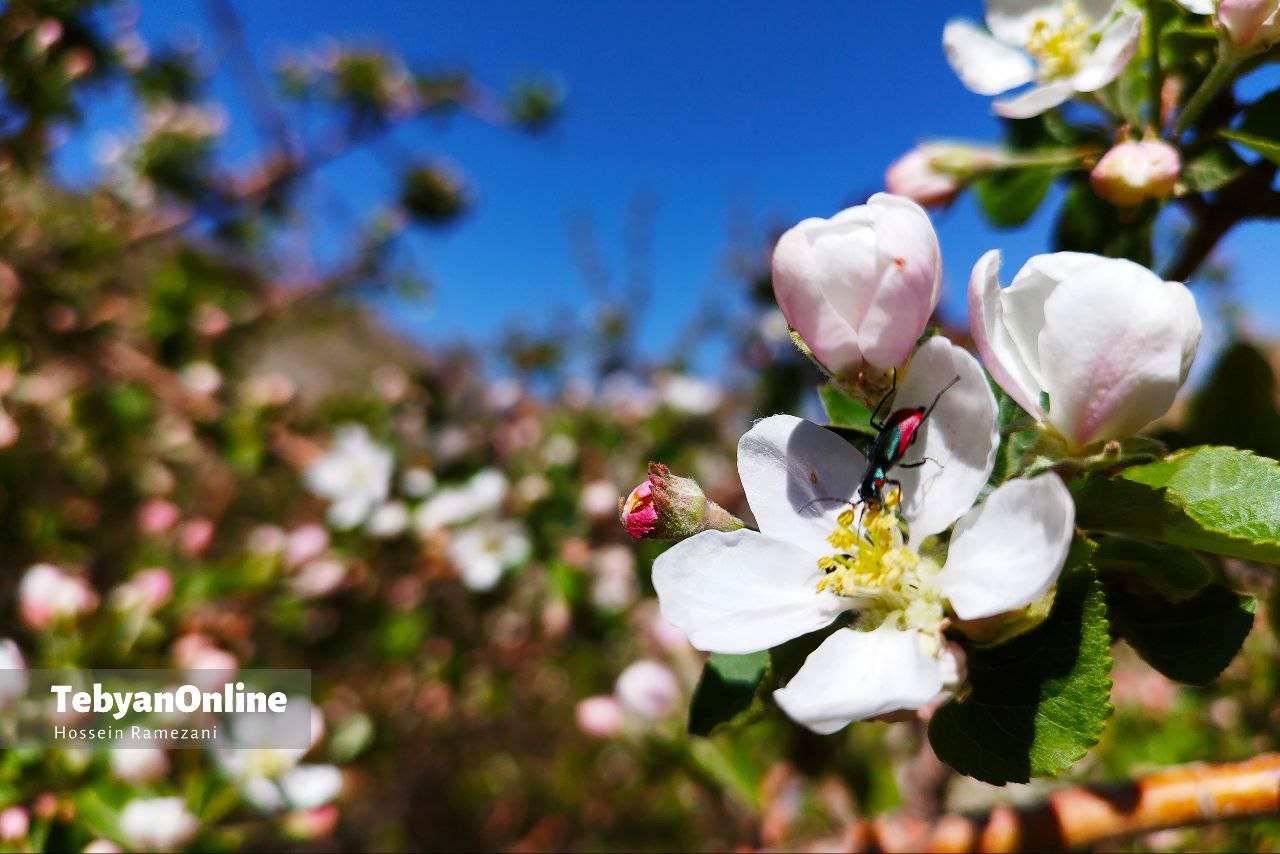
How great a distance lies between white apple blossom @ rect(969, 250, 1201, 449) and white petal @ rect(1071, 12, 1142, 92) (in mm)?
222

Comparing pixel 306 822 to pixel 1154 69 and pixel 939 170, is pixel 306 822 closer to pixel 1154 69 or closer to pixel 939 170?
pixel 939 170

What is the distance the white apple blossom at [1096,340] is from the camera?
476 mm

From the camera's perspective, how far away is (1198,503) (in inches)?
18.6

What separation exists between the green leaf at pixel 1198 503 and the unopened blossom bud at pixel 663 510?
0.81 ft

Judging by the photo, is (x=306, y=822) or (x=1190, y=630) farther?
(x=306, y=822)

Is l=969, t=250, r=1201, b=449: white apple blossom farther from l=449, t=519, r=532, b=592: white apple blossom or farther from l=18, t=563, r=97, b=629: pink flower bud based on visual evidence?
l=449, t=519, r=532, b=592: white apple blossom

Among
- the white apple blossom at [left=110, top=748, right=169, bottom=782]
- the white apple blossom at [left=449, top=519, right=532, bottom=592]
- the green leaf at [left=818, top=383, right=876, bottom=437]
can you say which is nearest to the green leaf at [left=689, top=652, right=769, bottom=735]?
the green leaf at [left=818, top=383, right=876, bottom=437]

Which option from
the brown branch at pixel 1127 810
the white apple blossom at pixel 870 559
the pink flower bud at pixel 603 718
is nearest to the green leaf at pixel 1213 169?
the white apple blossom at pixel 870 559

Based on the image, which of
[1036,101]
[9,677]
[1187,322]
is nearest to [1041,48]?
[1036,101]

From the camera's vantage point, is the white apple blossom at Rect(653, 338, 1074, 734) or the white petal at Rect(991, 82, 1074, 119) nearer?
the white apple blossom at Rect(653, 338, 1074, 734)

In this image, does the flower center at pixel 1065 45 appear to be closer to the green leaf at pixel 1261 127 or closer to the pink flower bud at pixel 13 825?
the green leaf at pixel 1261 127

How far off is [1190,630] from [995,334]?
25 cm

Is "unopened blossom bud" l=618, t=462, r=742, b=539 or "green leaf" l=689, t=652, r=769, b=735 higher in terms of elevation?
"unopened blossom bud" l=618, t=462, r=742, b=539

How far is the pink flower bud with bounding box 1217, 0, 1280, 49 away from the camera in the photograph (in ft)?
1.86
